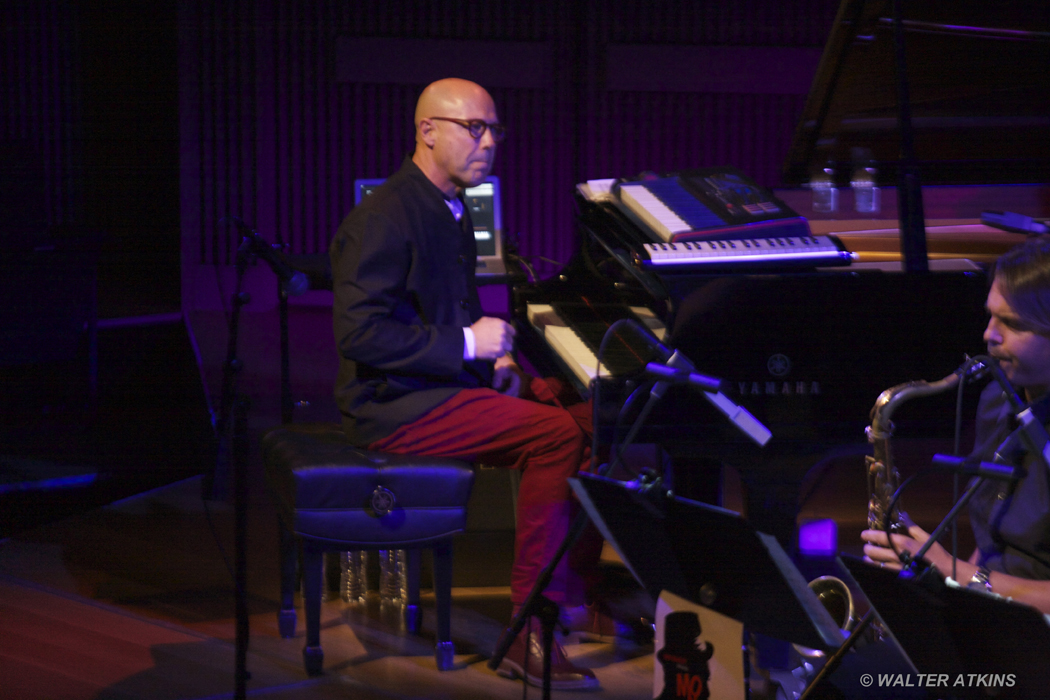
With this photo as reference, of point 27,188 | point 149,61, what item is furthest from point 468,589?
point 149,61

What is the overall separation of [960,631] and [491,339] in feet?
4.48

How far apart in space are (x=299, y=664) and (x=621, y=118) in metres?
5.23

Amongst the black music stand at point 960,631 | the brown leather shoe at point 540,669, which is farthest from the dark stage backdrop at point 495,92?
the black music stand at point 960,631

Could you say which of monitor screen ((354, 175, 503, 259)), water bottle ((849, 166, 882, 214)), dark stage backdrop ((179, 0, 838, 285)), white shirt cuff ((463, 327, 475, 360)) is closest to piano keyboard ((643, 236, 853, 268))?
white shirt cuff ((463, 327, 475, 360))

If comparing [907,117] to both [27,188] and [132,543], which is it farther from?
[27,188]

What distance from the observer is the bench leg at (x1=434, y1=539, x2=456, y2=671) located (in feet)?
8.13

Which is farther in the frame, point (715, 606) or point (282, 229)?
point (282, 229)

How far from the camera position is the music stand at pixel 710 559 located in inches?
57.4

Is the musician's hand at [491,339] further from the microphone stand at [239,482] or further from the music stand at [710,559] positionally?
the music stand at [710,559]

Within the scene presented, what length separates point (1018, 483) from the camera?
1655mm

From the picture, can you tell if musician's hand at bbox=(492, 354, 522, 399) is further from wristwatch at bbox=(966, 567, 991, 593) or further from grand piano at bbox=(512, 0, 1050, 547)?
wristwatch at bbox=(966, 567, 991, 593)

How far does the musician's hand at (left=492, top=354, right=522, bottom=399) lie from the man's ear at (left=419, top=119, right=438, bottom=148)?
607 mm

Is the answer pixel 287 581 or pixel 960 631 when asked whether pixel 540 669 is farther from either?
pixel 960 631

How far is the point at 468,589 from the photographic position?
10.2 feet
